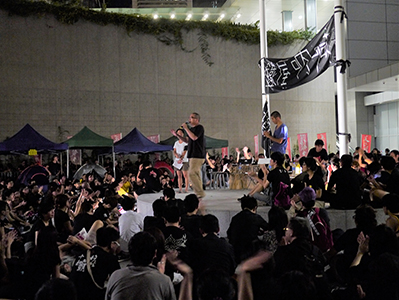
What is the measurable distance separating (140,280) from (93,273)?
1068 millimetres

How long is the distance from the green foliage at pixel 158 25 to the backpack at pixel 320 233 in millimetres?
18482

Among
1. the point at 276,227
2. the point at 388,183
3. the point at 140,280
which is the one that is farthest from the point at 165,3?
the point at 140,280

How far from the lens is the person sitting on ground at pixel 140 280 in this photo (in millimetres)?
3168

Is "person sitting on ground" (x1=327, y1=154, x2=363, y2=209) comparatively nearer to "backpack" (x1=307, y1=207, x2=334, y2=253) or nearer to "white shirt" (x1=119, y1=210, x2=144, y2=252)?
"backpack" (x1=307, y1=207, x2=334, y2=253)

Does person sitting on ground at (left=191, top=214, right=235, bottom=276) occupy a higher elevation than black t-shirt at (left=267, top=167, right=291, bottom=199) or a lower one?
lower

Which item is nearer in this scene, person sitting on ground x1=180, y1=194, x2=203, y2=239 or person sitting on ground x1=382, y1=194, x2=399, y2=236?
person sitting on ground x1=382, y1=194, x2=399, y2=236

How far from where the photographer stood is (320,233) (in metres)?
5.53

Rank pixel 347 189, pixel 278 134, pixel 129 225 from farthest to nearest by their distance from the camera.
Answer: pixel 278 134 < pixel 347 189 < pixel 129 225

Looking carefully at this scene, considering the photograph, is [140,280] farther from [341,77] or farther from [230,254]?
[341,77]

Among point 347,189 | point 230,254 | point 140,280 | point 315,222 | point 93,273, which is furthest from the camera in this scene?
point 347,189

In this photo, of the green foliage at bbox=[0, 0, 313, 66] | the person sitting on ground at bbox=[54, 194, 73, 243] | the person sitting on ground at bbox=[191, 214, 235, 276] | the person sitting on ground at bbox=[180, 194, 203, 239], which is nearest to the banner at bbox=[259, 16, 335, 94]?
the person sitting on ground at bbox=[180, 194, 203, 239]

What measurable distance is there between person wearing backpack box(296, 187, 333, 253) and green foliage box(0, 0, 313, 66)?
18.3m

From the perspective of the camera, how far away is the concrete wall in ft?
67.4

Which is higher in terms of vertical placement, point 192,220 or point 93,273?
point 192,220
